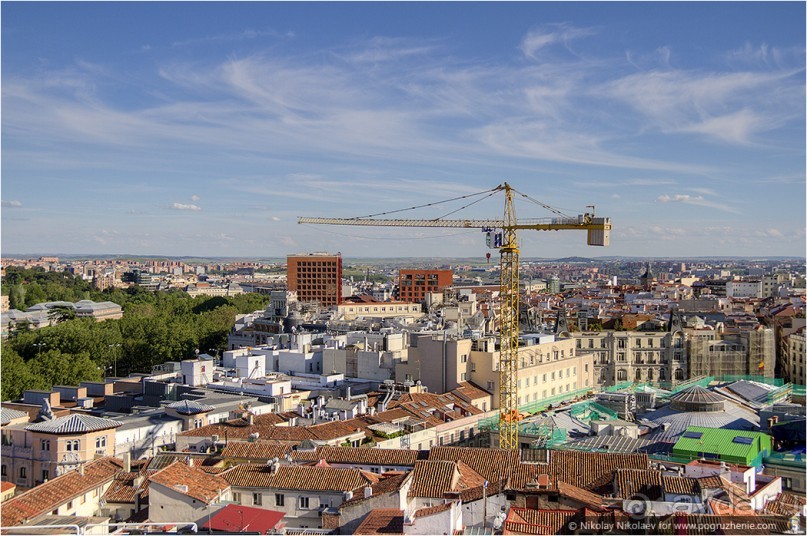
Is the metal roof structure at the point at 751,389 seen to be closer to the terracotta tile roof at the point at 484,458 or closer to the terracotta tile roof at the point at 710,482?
the terracotta tile roof at the point at 484,458

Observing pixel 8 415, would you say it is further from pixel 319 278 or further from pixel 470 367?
pixel 319 278

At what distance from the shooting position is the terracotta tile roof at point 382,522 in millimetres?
12000

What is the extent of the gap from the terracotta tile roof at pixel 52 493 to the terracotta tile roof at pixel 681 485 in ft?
32.6

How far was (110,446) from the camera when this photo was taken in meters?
21.2

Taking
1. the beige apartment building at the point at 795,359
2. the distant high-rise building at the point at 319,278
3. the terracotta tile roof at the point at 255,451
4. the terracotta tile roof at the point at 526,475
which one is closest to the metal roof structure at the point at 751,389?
the terracotta tile roof at the point at 526,475

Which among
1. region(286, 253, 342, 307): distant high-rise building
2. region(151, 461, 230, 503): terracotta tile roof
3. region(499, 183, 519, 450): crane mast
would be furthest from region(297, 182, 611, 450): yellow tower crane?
region(286, 253, 342, 307): distant high-rise building

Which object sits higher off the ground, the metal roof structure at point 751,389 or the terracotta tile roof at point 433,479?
the terracotta tile roof at point 433,479

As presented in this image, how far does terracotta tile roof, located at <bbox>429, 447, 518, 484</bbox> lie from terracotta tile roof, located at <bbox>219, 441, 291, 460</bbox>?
317 centimetres

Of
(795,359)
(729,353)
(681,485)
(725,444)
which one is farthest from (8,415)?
(795,359)

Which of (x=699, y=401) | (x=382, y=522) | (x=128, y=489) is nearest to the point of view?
(x=382, y=522)

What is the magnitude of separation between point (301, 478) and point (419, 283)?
74.8 metres

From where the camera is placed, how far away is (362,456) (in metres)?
17.6

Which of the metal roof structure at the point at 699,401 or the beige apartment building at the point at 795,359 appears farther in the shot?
the beige apartment building at the point at 795,359

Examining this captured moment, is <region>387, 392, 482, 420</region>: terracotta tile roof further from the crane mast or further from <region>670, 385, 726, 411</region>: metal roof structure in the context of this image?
<region>670, 385, 726, 411</region>: metal roof structure
